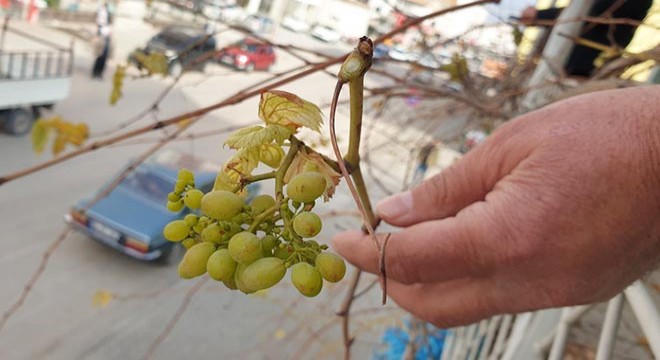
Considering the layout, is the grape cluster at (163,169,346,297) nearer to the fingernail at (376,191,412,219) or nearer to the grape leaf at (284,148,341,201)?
the grape leaf at (284,148,341,201)

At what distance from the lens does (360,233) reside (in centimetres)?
76

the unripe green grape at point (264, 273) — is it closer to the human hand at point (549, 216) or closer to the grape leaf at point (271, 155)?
the grape leaf at point (271, 155)

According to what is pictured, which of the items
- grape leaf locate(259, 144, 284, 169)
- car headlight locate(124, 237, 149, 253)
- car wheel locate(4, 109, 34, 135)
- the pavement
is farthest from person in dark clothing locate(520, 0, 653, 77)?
car wheel locate(4, 109, 34, 135)

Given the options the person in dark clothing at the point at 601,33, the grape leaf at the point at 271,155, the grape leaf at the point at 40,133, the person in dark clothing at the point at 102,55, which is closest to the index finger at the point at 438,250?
the grape leaf at the point at 271,155

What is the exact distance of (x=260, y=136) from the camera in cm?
39

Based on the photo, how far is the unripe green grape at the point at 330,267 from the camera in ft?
1.22

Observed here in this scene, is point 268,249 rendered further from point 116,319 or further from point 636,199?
point 116,319

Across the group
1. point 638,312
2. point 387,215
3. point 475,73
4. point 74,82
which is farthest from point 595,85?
point 74,82

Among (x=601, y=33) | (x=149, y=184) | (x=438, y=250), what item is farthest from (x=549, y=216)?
(x=149, y=184)

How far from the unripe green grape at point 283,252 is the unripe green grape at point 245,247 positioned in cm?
2

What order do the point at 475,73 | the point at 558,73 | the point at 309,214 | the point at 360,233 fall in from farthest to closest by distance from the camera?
1. the point at 475,73
2. the point at 558,73
3. the point at 360,233
4. the point at 309,214

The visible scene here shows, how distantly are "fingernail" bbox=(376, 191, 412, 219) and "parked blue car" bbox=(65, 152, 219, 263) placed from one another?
3527mm

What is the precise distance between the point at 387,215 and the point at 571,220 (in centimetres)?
24

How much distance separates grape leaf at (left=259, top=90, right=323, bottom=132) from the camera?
407 millimetres
